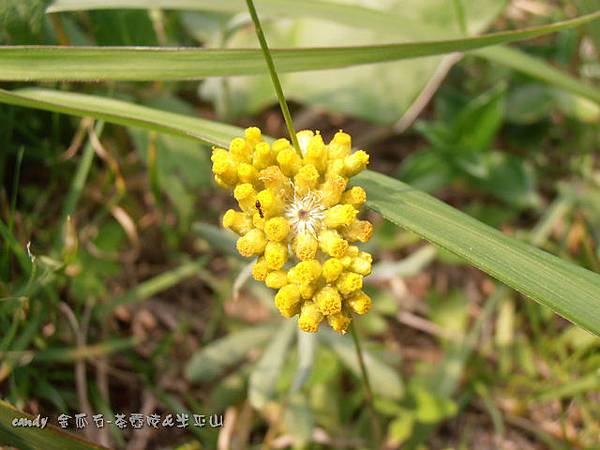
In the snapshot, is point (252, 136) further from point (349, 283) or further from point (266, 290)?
point (266, 290)

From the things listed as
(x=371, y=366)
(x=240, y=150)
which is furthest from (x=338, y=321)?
(x=371, y=366)

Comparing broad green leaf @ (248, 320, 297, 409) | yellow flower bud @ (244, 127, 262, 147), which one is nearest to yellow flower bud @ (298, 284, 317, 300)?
yellow flower bud @ (244, 127, 262, 147)

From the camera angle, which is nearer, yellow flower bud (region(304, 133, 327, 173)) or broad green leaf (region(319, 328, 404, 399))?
yellow flower bud (region(304, 133, 327, 173))

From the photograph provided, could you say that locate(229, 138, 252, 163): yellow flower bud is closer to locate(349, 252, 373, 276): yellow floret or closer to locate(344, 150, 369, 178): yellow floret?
locate(344, 150, 369, 178): yellow floret

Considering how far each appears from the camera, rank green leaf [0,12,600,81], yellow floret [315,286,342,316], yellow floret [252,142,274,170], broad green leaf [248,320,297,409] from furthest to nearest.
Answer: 1. broad green leaf [248,320,297,409]
2. green leaf [0,12,600,81]
3. yellow floret [252,142,274,170]
4. yellow floret [315,286,342,316]

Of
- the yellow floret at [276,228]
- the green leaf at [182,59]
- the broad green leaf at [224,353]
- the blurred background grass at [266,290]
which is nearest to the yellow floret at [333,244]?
the yellow floret at [276,228]

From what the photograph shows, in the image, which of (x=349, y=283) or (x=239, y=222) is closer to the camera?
(x=349, y=283)

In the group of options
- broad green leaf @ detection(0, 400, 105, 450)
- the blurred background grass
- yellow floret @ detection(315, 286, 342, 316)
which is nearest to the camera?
yellow floret @ detection(315, 286, 342, 316)
